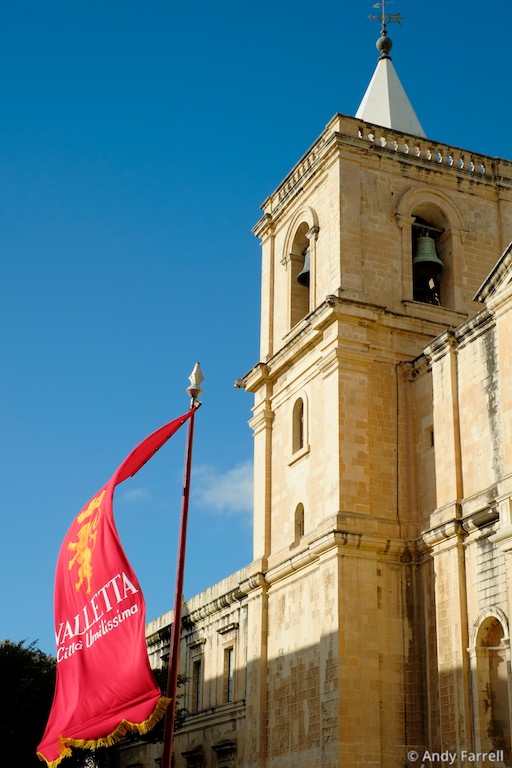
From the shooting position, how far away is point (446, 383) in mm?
23547

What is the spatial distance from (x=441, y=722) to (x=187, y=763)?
12.3m

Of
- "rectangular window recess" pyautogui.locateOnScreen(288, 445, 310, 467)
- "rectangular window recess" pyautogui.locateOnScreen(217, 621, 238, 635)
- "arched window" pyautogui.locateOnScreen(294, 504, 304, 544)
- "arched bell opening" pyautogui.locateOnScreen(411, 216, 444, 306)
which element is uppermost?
"arched bell opening" pyautogui.locateOnScreen(411, 216, 444, 306)

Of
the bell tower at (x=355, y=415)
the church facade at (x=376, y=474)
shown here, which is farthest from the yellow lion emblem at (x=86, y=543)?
the bell tower at (x=355, y=415)

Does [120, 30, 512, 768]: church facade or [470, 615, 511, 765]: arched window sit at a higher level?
[120, 30, 512, 768]: church facade

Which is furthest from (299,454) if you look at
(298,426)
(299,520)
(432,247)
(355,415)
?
(432,247)

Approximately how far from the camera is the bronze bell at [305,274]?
2809 centimetres

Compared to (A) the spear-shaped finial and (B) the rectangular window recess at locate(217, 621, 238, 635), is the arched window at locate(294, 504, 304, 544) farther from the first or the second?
(A) the spear-shaped finial

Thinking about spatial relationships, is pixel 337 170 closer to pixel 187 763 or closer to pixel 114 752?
pixel 187 763

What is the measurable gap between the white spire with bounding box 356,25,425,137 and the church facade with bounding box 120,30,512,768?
13 centimetres

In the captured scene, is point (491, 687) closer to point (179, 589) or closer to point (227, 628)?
point (179, 589)

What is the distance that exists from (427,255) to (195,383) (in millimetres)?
11876

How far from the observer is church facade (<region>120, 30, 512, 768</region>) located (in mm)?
21344

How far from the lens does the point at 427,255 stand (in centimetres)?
2714

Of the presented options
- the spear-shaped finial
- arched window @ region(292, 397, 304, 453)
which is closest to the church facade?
arched window @ region(292, 397, 304, 453)
